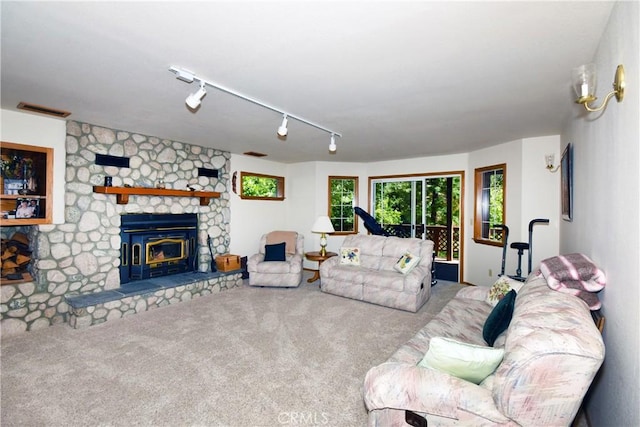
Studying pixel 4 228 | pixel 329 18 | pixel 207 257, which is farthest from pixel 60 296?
pixel 329 18

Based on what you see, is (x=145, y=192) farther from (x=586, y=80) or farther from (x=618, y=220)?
(x=618, y=220)

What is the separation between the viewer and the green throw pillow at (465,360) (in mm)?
1468

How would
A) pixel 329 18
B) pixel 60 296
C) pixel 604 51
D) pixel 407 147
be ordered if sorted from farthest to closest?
pixel 407 147 → pixel 60 296 → pixel 604 51 → pixel 329 18

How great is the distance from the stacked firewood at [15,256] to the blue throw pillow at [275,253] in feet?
10.2

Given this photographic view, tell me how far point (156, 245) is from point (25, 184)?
1.71m

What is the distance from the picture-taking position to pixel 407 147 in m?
5.20

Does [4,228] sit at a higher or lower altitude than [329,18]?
lower

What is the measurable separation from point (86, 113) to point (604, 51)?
4.70 meters

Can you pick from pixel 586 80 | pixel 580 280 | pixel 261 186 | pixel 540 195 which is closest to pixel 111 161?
pixel 261 186

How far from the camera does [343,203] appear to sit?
7.03 meters

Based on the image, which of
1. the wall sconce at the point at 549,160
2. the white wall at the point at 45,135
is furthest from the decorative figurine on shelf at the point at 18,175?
the wall sconce at the point at 549,160

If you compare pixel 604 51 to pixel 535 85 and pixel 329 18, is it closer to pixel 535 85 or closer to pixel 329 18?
pixel 535 85

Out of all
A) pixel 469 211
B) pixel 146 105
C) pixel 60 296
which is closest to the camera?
pixel 146 105

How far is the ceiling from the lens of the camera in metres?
1.65
